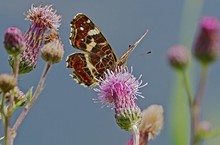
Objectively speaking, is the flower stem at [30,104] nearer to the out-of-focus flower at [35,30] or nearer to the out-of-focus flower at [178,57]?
the out-of-focus flower at [35,30]

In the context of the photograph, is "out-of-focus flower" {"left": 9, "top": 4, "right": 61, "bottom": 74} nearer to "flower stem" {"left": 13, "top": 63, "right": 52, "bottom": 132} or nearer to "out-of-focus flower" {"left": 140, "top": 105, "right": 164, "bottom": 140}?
"flower stem" {"left": 13, "top": 63, "right": 52, "bottom": 132}

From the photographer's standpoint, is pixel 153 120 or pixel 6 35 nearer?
pixel 6 35

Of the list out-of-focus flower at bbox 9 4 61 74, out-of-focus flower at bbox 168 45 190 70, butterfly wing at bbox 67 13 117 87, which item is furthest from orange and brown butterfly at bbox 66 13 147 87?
out-of-focus flower at bbox 168 45 190 70

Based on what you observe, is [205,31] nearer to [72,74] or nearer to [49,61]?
[49,61]

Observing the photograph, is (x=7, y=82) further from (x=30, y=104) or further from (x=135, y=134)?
(x=135, y=134)

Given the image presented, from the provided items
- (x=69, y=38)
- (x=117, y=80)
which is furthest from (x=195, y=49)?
(x=69, y=38)

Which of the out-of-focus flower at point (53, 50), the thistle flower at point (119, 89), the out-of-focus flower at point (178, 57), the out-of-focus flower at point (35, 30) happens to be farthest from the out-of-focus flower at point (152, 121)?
the out-of-focus flower at point (178, 57)

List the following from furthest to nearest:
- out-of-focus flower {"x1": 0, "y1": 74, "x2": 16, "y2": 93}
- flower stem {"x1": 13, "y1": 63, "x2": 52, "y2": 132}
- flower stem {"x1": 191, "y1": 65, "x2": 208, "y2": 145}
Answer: flower stem {"x1": 13, "y1": 63, "x2": 52, "y2": 132}, out-of-focus flower {"x1": 0, "y1": 74, "x2": 16, "y2": 93}, flower stem {"x1": 191, "y1": 65, "x2": 208, "y2": 145}
